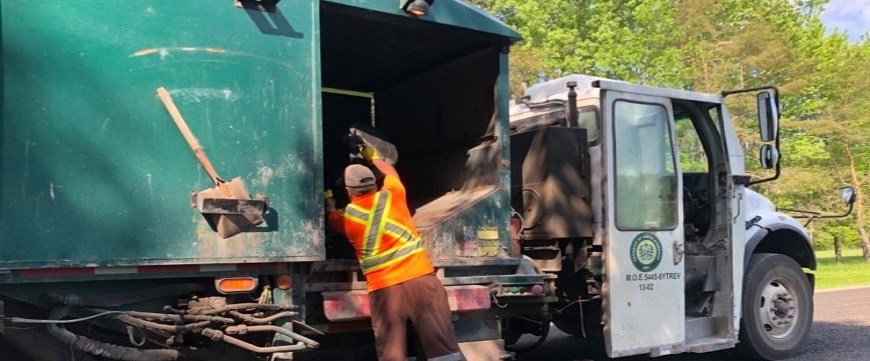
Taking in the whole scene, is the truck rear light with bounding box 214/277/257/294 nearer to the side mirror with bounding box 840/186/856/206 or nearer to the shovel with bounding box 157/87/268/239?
the shovel with bounding box 157/87/268/239

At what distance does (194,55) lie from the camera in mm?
3357

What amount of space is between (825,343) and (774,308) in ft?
4.77

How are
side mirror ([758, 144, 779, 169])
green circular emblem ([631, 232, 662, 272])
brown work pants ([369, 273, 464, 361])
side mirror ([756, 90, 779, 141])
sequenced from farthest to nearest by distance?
side mirror ([758, 144, 779, 169]) < side mirror ([756, 90, 779, 141]) < green circular emblem ([631, 232, 662, 272]) < brown work pants ([369, 273, 464, 361])

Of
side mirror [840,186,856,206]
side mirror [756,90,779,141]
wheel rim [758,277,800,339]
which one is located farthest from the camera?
side mirror [840,186,856,206]

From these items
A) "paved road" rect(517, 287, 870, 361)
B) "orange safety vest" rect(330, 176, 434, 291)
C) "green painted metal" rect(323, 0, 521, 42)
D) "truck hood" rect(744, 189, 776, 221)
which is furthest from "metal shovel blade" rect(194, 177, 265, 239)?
"truck hood" rect(744, 189, 776, 221)

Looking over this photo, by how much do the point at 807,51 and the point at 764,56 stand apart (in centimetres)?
411

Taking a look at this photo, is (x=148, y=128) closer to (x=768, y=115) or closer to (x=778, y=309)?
(x=768, y=115)

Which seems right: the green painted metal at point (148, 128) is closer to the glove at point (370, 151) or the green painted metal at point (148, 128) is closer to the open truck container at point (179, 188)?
the open truck container at point (179, 188)

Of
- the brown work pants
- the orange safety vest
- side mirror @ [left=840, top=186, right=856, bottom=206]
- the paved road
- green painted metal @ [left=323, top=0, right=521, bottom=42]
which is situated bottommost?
the paved road

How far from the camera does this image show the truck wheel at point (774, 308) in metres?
6.24

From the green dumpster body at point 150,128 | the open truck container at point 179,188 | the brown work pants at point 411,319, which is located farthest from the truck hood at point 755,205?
the green dumpster body at point 150,128

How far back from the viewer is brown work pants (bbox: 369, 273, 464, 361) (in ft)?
12.6

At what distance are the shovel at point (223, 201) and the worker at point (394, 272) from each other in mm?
680

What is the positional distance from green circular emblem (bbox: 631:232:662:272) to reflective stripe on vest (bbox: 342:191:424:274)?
1.95m
